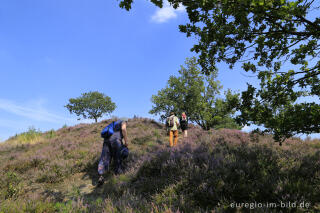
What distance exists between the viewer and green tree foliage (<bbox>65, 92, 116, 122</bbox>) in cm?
4450

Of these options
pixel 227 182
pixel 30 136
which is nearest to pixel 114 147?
pixel 227 182

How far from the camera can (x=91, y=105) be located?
44.3 metres

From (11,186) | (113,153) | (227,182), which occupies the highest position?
(113,153)

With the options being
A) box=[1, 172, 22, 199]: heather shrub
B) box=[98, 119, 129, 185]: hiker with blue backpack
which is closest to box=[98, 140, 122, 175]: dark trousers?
box=[98, 119, 129, 185]: hiker with blue backpack

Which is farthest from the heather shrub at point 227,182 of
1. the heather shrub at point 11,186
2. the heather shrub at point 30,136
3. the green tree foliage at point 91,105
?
the green tree foliage at point 91,105

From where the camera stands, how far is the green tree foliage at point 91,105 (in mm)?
44500

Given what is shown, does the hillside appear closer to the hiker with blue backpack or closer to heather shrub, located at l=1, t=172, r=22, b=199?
heather shrub, located at l=1, t=172, r=22, b=199

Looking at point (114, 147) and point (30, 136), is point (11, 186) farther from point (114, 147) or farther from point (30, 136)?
point (30, 136)

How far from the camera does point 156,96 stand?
2555 centimetres

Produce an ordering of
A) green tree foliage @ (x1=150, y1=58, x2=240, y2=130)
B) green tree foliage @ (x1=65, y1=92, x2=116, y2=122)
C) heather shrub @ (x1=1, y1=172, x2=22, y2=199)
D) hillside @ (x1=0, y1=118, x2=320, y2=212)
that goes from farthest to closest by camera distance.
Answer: green tree foliage @ (x1=65, y1=92, x2=116, y2=122) < green tree foliage @ (x1=150, y1=58, x2=240, y2=130) < heather shrub @ (x1=1, y1=172, x2=22, y2=199) < hillside @ (x1=0, y1=118, x2=320, y2=212)

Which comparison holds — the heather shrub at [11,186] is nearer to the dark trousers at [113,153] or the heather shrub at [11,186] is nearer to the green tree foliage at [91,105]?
the dark trousers at [113,153]

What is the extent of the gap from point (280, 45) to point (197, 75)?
2245 centimetres

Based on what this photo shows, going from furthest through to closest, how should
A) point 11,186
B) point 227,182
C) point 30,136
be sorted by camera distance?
point 30,136 → point 11,186 → point 227,182

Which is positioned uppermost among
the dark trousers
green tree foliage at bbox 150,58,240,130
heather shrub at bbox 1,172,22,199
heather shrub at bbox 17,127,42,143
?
green tree foliage at bbox 150,58,240,130
